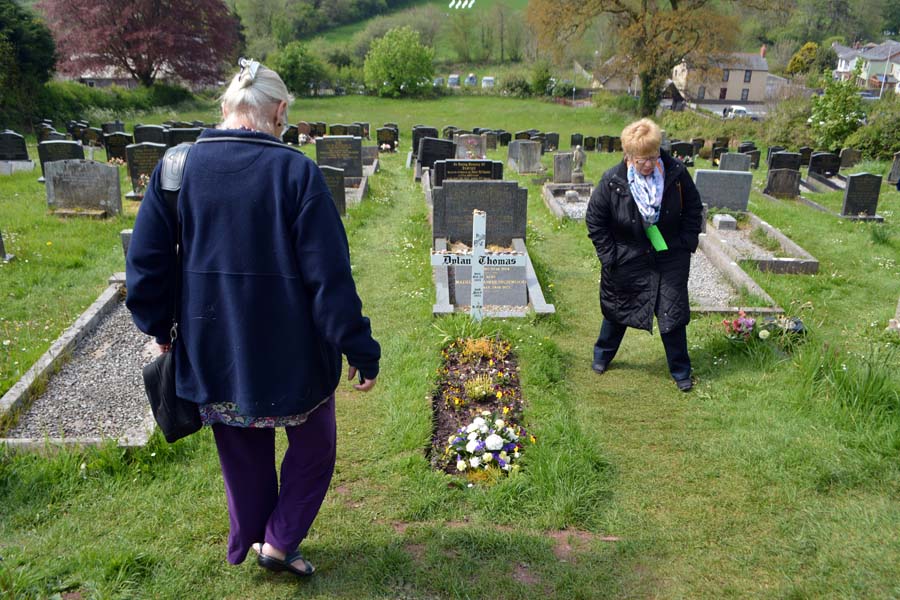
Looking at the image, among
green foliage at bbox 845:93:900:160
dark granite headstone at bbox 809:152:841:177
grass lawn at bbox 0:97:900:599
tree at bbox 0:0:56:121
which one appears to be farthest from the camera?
tree at bbox 0:0:56:121

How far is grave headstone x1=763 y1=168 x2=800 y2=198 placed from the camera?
1412 cm

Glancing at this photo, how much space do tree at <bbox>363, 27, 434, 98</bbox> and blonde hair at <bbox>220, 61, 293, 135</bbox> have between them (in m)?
51.6

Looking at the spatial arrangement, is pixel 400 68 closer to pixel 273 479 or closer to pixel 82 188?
pixel 82 188

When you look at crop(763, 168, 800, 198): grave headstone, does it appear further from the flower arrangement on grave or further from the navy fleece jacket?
the navy fleece jacket

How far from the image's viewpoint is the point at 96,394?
202 inches

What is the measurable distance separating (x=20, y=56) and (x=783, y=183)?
25.4m

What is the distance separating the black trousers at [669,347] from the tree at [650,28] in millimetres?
34209

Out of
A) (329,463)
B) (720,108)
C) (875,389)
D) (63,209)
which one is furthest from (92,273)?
(720,108)

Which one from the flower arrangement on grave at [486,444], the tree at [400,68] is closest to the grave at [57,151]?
the flower arrangement on grave at [486,444]

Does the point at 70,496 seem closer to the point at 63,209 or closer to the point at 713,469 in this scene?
the point at 713,469

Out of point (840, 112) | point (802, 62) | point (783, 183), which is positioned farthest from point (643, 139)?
point (802, 62)

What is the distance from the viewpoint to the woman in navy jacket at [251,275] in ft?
7.46

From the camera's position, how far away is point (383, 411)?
479cm

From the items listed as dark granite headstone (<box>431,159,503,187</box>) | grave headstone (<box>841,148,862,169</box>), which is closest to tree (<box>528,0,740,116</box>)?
grave headstone (<box>841,148,862,169</box>)
